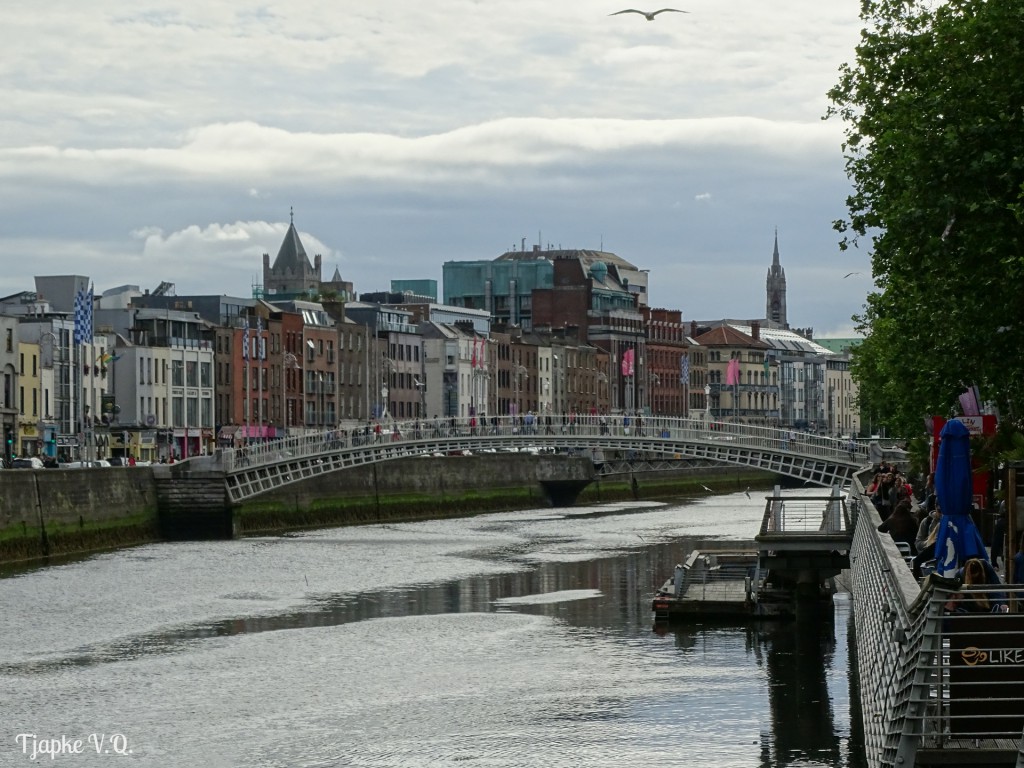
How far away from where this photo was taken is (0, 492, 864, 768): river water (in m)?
24.1

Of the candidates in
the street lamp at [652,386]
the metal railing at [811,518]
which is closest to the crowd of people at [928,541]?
the metal railing at [811,518]

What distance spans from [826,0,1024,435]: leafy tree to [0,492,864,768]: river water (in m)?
5.21

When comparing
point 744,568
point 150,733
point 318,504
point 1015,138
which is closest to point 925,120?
point 1015,138

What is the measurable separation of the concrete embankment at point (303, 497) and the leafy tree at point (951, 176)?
27340 mm

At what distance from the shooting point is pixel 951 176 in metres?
25.0

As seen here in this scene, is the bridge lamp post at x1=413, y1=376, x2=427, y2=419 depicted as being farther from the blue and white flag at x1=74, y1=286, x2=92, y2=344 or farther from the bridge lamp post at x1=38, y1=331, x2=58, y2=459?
the blue and white flag at x1=74, y1=286, x2=92, y2=344

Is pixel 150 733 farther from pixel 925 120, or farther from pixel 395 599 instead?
pixel 395 599

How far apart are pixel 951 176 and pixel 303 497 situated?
49.1m

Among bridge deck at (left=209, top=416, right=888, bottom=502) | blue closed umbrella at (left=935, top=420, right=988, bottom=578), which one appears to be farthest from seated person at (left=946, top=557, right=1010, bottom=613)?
bridge deck at (left=209, top=416, right=888, bottom=502)

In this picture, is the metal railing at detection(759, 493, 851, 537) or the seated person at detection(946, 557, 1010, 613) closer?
the seated person at detection(946, 557, 1010, 613)

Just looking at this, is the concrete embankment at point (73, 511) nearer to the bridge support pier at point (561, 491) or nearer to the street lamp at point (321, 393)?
the bridge support pier at point (561, 491)

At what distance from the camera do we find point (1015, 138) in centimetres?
2455

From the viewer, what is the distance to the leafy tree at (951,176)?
24.6m

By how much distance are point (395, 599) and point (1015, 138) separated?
21.2m
